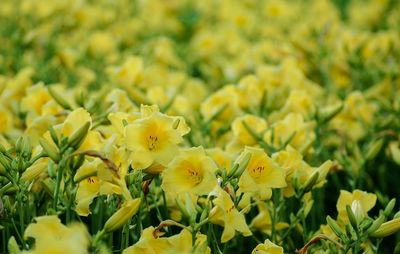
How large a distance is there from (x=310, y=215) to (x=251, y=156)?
35.4 inches

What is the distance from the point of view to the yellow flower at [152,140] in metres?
1.90

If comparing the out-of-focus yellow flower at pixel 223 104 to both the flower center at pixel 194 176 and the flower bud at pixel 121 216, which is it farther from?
the flower bud at pixel 121 216

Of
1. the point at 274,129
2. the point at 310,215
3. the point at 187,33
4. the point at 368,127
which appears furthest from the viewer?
the point at 187,33

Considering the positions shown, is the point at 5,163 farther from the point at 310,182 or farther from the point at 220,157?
the point at 310,182

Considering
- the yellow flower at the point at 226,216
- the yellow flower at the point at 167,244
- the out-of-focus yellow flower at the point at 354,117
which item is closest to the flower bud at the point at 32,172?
the yellow flower at the point at 167,244

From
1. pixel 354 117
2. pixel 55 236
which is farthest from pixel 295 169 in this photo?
pixel 354 117

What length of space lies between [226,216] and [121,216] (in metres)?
0.29

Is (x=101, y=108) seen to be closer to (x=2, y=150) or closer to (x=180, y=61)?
(x=2, y=150)

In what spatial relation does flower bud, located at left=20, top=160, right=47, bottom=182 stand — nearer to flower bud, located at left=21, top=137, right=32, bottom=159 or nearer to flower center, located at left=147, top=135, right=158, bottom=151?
flower bud, located at left=21, top=137, right=32, bottom=159

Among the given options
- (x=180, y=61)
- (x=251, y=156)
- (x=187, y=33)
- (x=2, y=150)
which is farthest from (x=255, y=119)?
(x=187, y=33)

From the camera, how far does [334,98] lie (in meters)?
3.57

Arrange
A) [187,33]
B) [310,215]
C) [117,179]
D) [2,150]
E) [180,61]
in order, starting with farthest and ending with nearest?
[187,33], [180,61], [310,215], [2,150], [117,179]

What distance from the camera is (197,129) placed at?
9.48 ft

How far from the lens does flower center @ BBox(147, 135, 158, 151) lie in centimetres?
191
